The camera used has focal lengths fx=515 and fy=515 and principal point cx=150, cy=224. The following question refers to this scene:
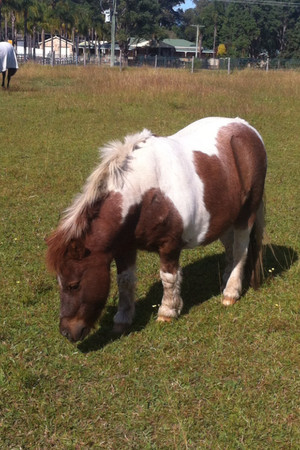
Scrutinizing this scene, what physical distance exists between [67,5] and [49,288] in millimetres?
71876

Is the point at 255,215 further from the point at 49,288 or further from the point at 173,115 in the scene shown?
the point at 173,115

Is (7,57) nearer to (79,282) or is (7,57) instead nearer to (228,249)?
(228,249)

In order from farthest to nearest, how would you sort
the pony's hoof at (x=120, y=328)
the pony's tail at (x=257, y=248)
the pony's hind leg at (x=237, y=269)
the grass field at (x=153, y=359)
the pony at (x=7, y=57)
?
1. the pony at (x=7, y=57)
2. the pony's tail at (x=257, y=248)
3. the pony's hind leg at (x=237, y=269)
4. the pony's hoof at (x=120, y=328)
5. the grass field at (x=153, y=359)

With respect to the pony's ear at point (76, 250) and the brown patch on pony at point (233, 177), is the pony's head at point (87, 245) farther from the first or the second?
the brown patch on pony at point (233, 177)

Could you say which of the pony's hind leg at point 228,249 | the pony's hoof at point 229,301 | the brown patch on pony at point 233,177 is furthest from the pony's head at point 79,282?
the pony's hind leg at point 228,249

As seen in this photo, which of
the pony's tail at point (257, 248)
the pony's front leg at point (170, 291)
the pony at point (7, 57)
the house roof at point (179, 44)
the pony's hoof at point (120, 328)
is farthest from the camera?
the house roof at point (179, 44)

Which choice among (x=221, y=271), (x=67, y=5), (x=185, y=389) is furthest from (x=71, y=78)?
(x=67, y=5)

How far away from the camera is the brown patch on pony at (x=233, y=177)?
4043mm

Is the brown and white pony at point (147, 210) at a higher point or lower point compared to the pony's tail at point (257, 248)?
higher

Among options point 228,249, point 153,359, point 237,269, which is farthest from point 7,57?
point 153,359

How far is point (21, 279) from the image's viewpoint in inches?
197

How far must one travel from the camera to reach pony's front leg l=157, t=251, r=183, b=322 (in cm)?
402

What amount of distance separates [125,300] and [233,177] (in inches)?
52.5

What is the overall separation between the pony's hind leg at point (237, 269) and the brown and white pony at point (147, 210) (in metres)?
0.17
